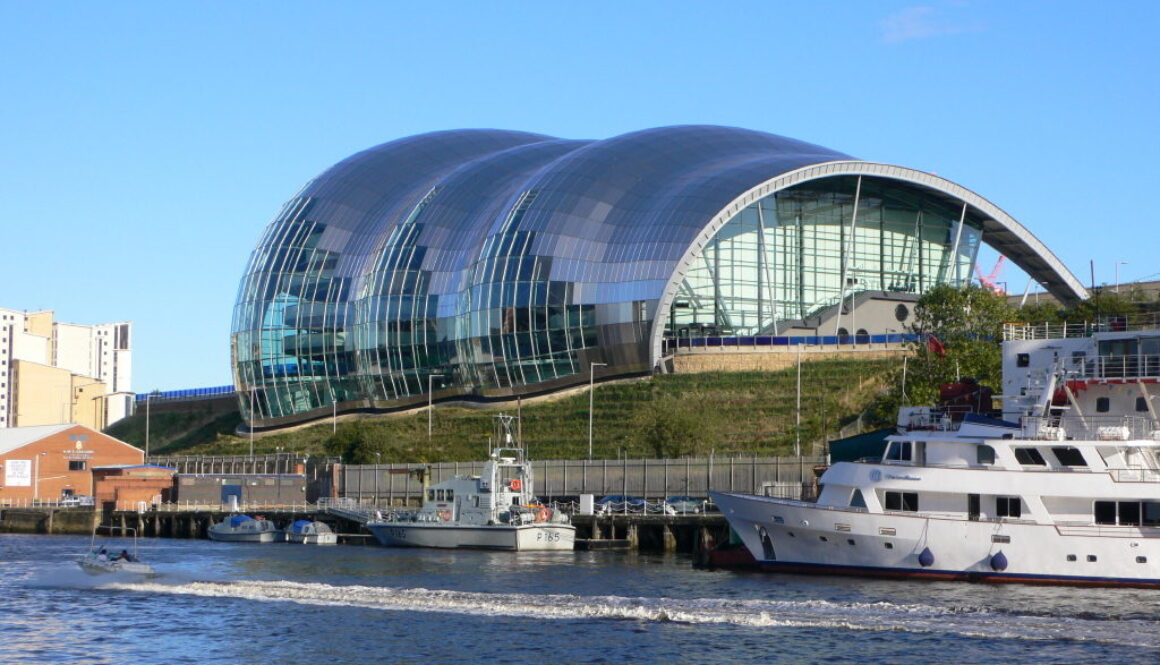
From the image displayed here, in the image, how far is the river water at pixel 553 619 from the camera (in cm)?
4297

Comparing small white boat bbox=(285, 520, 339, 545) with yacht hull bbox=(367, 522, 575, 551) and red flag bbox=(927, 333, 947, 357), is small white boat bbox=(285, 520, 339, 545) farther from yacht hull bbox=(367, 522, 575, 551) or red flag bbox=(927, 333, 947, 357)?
red flag bbox=(927, 333, 947, 357)

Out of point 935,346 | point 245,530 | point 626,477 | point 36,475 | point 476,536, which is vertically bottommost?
point 245,530

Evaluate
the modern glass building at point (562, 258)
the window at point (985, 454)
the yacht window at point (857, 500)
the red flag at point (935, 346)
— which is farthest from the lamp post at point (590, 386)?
the window at point (985, 454)

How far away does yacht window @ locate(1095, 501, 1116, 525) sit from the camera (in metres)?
57.7

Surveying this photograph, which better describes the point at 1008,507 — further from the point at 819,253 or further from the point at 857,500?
the point at 819,253

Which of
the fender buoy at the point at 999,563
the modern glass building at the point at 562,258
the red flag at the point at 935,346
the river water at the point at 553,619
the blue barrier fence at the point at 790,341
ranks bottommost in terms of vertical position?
the river water at the point at 553,619

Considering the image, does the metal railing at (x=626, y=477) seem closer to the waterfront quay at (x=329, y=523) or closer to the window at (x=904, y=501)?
the waterfront quay at (x=329, y=523)

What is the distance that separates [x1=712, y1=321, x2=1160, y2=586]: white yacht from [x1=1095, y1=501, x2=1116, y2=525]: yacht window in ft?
0.17

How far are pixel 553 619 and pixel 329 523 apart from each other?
1877 inches

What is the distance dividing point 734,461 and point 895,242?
172 feet

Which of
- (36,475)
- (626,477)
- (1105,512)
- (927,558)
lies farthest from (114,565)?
(36,475)

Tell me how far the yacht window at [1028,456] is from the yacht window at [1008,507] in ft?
5.00

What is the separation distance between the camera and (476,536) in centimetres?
7906

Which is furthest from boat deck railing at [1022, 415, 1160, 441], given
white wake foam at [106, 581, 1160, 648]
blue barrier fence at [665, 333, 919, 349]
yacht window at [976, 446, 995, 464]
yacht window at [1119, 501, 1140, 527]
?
blue barrier fence at [665, 333, 919, 349]
